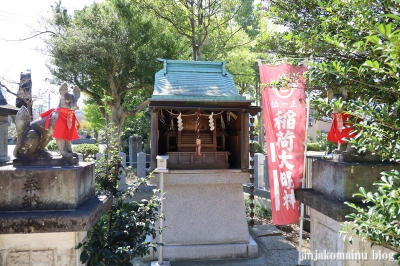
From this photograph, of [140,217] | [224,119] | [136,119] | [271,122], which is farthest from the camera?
[136,119]

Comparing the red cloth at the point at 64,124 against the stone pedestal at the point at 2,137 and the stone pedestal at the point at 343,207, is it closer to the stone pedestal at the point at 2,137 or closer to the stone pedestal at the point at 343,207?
the stone pedestal at the point at 343,207

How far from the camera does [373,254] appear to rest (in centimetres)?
360

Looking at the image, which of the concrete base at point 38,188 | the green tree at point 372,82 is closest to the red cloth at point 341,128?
the green tree at point 372,82

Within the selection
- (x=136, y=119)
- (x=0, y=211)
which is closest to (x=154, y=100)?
(x=0, y=211)

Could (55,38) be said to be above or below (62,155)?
above

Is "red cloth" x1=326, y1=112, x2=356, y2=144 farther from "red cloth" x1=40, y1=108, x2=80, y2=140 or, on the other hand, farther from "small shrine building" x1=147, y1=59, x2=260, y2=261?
"red cloth" x1=40, y1=108, x2=80, y2=140

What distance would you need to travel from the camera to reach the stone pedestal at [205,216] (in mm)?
6828

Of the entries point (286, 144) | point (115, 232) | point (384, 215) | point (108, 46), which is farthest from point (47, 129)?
point (108, 46)

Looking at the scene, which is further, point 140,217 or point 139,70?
point 139,70

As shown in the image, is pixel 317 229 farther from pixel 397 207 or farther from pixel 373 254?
pixel 397 207

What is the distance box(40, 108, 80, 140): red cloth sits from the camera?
3.67 metres

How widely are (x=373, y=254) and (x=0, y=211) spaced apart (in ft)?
15.6

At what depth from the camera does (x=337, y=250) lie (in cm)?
377

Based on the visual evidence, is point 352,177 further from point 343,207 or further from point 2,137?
point 2,137
